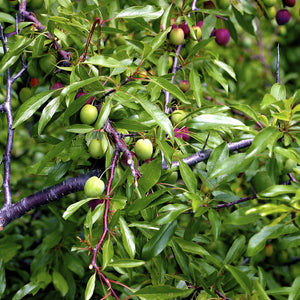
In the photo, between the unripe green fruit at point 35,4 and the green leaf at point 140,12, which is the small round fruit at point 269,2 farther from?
the unripe green fruit at point 35,4

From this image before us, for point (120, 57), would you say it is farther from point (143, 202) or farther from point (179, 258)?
point (179, 258)

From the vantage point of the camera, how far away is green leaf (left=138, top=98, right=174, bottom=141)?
77cm

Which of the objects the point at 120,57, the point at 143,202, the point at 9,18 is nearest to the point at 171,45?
the point at 120,57

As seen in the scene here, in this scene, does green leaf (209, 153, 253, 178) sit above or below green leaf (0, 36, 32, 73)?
below

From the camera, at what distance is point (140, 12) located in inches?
37.1

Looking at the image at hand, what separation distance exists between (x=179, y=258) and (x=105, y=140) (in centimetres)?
32

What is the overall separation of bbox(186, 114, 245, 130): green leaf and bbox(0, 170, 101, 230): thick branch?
307 millimetres

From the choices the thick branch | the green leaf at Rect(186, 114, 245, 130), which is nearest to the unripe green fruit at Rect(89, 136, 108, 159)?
the thick branch

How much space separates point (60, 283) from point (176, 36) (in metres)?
0.87

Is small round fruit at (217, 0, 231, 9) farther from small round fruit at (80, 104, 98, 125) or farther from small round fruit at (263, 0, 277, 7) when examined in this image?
small round fruit at (80, 104, 98, 125)

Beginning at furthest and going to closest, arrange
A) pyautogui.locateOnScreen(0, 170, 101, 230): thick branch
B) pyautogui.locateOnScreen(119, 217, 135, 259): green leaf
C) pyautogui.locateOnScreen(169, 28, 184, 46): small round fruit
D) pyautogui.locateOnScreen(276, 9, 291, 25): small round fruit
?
pyautogui.locateOnScreen(276, 9, 291, 25): small round fruit < pyautogui.locateOnScreen(169, 28, 184, 46): small round fruit < pyautogui.locateOnScreen(0, 170, 101, 230): thick branch < pyautogui.locateOnScreen(119, 217, 135, 259): green leaf

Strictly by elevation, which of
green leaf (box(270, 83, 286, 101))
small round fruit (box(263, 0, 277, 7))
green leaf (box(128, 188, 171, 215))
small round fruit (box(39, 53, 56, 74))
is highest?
small round fruit (box(39, 53, 56, 74))

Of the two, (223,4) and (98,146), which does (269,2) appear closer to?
(223,4)

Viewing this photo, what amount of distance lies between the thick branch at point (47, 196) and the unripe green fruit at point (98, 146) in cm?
10
